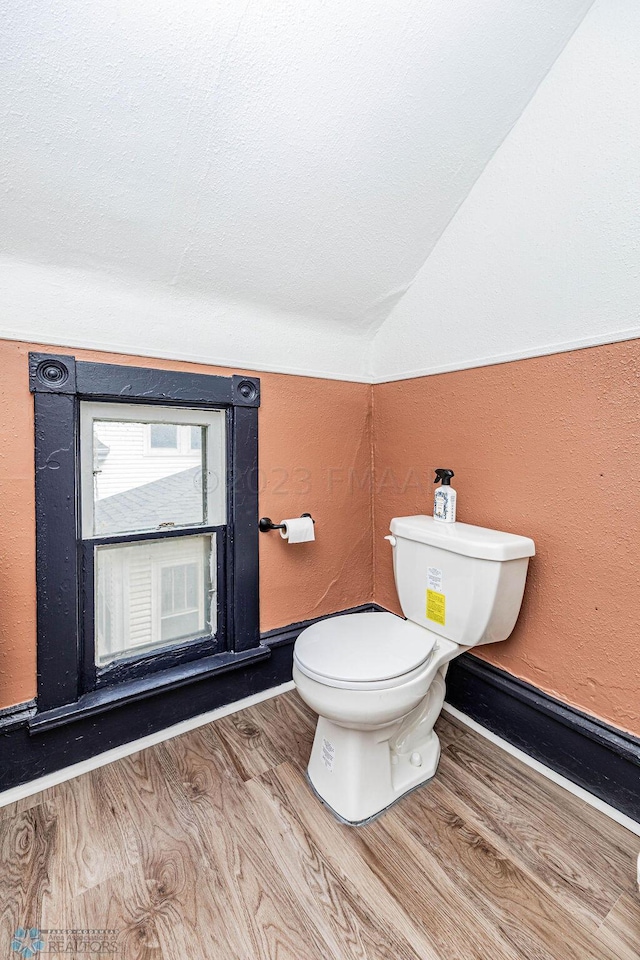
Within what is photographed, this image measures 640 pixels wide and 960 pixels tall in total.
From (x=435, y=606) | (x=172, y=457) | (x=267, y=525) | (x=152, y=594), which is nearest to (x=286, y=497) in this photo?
(x=267, y=525)

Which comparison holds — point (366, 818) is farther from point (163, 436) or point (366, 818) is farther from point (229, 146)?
point (229, 146)

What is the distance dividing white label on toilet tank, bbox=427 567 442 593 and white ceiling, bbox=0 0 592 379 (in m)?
1.06

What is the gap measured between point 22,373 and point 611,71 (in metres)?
1.75

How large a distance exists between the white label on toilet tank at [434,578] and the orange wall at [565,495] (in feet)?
0.96

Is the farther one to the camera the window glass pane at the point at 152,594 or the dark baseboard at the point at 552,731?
the window glass pane at the point at 152,594

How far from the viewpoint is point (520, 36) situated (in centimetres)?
113

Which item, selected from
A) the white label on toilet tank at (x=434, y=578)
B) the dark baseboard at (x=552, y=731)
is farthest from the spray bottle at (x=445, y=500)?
the dark baseboard at (x=552, y=731)

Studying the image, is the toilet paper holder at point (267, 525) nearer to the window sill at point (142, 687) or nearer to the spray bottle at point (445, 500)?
the window sill at point (142, 687)

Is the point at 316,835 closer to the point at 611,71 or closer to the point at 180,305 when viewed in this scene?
the point at 180,305

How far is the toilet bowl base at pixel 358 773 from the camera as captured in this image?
1271 mm

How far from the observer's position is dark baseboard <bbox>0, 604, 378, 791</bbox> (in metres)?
1.34

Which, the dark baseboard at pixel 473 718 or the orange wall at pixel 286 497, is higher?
the orange wall at pixel 286 497

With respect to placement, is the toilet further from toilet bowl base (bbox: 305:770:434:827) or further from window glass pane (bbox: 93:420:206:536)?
window glass pane (bbox: 93:420:206:536)

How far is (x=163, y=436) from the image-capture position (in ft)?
5.39
